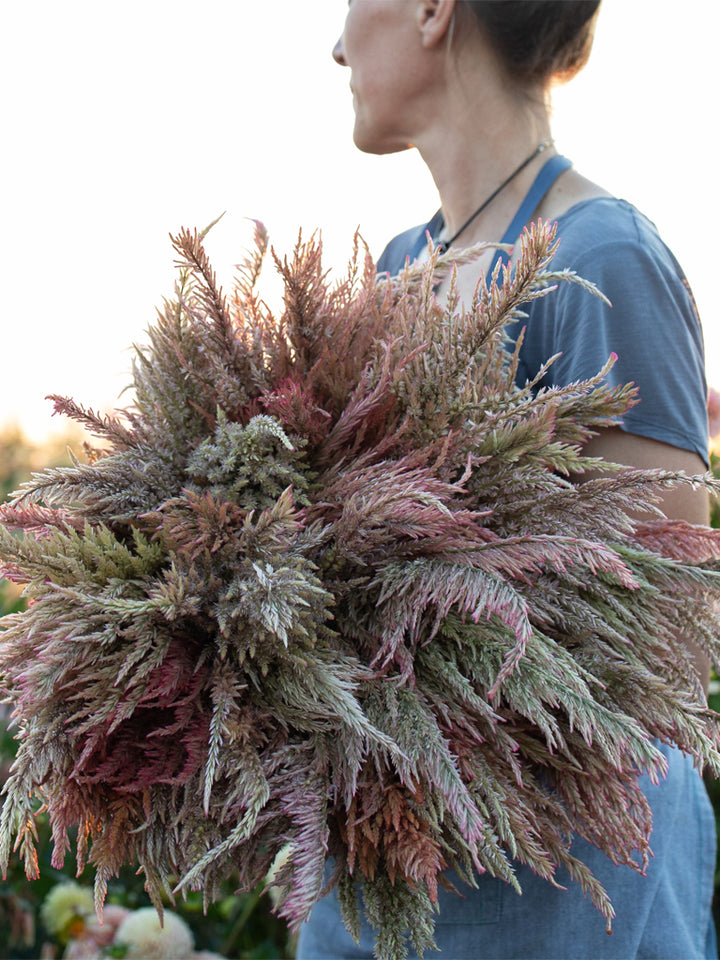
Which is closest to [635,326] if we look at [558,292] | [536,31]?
[558,292]

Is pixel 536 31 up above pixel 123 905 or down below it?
above

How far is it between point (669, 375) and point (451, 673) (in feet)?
1.77

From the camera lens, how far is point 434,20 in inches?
50.3

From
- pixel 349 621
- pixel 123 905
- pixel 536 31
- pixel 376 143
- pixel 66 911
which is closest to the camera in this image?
pixel 349 621

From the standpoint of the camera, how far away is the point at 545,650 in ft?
2.33

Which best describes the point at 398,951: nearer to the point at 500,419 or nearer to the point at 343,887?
the point at 343,887

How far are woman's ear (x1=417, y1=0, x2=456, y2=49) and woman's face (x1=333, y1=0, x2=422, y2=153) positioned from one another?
0.5 inches

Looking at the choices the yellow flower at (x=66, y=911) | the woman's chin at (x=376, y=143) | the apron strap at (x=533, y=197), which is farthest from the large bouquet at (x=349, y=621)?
the yellow flower at (x=66, y=911)

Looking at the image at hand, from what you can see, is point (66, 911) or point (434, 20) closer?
point (434, 20)

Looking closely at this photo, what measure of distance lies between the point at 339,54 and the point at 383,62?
6.9 inches

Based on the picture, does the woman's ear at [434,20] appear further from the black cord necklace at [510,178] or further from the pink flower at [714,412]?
the pink flower at [714,412]

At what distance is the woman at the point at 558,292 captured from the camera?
1013 mm

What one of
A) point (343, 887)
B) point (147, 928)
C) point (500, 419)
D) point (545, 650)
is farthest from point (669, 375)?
point (147, 928)

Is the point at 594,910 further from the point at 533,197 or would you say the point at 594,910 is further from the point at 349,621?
the point at 533,197
